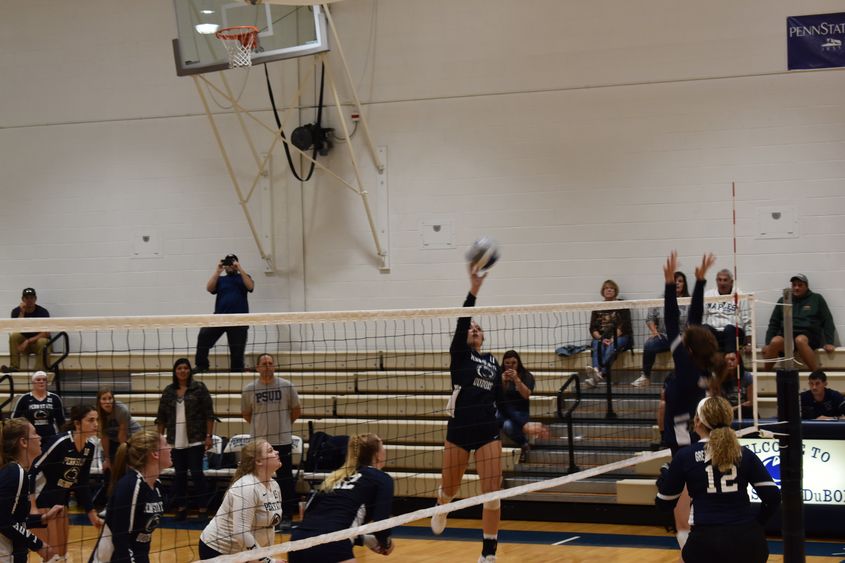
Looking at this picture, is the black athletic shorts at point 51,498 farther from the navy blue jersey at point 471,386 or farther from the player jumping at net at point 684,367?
the player jumping at net at point 684,367

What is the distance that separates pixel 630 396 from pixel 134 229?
8.21 m

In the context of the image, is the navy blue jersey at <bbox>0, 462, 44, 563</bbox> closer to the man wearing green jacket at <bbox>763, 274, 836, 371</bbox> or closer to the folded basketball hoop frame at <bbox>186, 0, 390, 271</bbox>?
the folded basketball hoop frame at <bbox>186, 0, 390, 271</bbox>

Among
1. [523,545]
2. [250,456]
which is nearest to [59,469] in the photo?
[250,456]

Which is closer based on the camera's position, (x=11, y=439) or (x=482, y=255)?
(x=11, y=439)

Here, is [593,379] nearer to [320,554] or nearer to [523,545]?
[523,545]

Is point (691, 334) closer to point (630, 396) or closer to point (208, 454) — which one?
point (630, 396)

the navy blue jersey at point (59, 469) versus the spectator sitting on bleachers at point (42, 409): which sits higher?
the spectator sitting on bleachers at point (42, 409)

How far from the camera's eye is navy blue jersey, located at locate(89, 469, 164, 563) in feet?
18.0

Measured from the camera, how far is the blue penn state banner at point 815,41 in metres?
12.9

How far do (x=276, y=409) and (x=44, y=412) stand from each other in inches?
96.5

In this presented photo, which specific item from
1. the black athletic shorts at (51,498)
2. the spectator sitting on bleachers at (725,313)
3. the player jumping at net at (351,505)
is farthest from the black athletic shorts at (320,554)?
the spectator sitting on bleachers at (725,313)

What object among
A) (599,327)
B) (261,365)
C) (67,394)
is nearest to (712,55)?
(599,327)

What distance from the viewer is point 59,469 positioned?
8.45m

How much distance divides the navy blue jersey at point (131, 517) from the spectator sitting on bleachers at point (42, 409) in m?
5.02
